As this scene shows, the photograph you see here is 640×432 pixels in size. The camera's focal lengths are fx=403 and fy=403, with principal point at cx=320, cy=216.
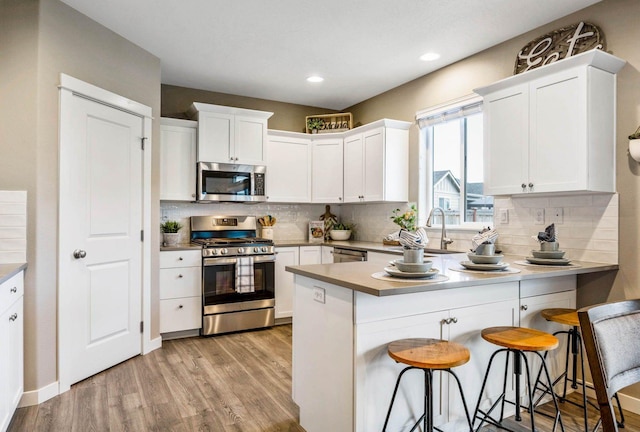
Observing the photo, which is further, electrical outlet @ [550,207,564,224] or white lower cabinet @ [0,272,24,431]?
electrical outlet @ [550,207,564,224]

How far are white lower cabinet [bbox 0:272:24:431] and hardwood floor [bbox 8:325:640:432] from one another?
0.79ft

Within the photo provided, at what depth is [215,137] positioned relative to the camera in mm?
Result: 4328

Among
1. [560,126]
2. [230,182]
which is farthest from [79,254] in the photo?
[560,126]

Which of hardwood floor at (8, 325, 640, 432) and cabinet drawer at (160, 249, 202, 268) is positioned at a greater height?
cabinet drawer at (160, 249, 202, 268)

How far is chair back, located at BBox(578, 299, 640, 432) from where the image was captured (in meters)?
1.08

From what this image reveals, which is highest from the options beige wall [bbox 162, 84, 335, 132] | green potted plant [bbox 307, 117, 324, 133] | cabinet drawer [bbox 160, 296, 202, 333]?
beige wall [bbox 162, 84, 335, 132]

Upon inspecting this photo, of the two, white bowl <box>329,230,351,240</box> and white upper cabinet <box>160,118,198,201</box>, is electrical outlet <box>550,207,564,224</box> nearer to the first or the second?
white bowl <box>329,230,351,240</box>

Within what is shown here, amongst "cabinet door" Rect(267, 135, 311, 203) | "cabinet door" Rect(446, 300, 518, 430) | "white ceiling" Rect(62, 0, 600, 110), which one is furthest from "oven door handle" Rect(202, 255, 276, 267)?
"cabinet door" Rect(446, 300, 518, 430)

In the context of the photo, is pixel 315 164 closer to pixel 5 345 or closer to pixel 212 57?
pixel 212 57

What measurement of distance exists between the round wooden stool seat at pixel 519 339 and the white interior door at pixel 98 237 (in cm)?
275

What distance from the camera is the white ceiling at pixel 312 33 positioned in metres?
2.86

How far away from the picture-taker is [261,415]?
97.7 inches

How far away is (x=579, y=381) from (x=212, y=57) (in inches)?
157

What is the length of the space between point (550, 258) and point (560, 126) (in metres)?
0.87
